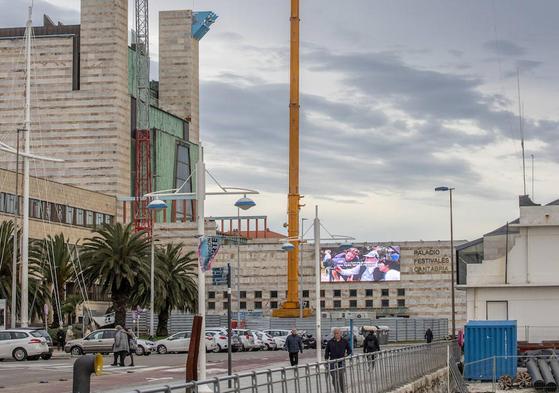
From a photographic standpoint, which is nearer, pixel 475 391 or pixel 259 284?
pixel 475 391

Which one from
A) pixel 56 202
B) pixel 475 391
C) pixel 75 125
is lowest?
pixel 475 391

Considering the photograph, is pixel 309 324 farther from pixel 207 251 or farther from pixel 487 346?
pixel 207 251

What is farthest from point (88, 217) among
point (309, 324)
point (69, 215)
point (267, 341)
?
point (267, 341)

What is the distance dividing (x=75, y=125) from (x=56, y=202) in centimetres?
3253

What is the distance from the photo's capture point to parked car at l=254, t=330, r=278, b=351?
79019mm

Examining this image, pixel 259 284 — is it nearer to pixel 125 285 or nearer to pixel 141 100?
pixel 141 100

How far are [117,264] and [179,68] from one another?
104m

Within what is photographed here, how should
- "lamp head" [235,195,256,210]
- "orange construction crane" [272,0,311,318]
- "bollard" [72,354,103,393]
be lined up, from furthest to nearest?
"orange construction crane" [272,0,311,318]
"lamp head" [235,195,256,210]
"bollard" [72,354,103,393]

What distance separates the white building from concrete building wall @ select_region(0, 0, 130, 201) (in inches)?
3789

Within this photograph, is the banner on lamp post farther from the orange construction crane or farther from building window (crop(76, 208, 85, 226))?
building window (crop(76, 208, 85, 226))

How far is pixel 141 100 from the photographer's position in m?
160

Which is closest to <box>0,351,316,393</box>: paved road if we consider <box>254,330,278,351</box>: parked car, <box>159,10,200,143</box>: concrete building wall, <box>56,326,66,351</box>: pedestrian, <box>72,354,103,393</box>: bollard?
<box>72,354,103,393</box>: bollard

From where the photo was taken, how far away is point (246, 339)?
76875 mm

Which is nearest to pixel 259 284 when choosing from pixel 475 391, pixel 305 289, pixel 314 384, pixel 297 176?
pixel 305 289
